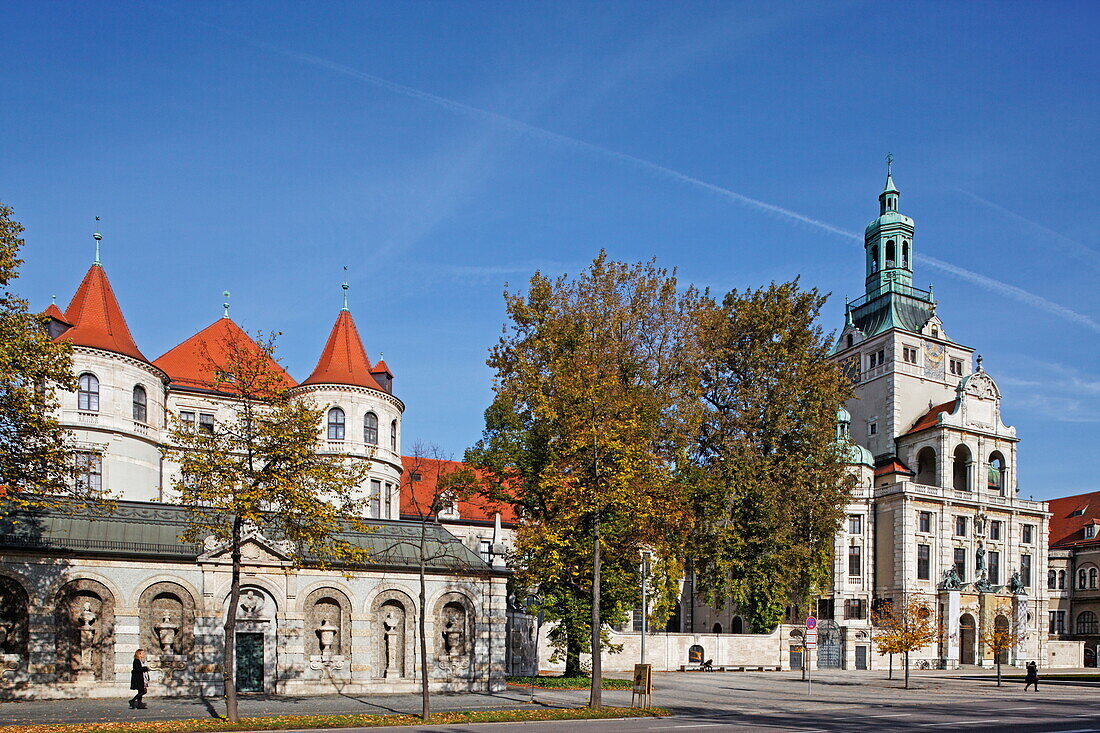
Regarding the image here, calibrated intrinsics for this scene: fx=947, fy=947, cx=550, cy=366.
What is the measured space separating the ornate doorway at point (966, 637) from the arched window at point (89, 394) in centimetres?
5500

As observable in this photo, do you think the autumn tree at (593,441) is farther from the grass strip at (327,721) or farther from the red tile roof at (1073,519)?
the red tile roof at (1073,519)

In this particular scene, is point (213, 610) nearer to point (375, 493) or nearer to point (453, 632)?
point (453, 632)

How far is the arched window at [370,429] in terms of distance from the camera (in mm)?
49312

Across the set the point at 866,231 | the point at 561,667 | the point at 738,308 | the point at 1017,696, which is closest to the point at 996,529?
the point at 866,231

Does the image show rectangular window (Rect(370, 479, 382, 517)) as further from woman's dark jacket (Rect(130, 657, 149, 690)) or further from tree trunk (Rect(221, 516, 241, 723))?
tree trunk (Rect(221, 516, 241, 723))

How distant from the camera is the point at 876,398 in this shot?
236 ft

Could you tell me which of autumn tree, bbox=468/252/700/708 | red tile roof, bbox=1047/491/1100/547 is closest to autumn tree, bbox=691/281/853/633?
autumn tree, bbox=468/252/700/708

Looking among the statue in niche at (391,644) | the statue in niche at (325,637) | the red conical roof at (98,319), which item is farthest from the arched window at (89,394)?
the statue in niche at (391,644)

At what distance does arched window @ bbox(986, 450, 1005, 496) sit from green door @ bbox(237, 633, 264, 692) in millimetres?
58096

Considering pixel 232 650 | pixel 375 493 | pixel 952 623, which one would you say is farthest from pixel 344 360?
pixel 952 623

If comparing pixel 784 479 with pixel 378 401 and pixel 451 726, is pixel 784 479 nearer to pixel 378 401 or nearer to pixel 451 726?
pixel 378 401

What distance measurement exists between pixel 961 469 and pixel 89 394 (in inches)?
2342

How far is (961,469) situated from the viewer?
71.2 m

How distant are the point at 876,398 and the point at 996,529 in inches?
491
